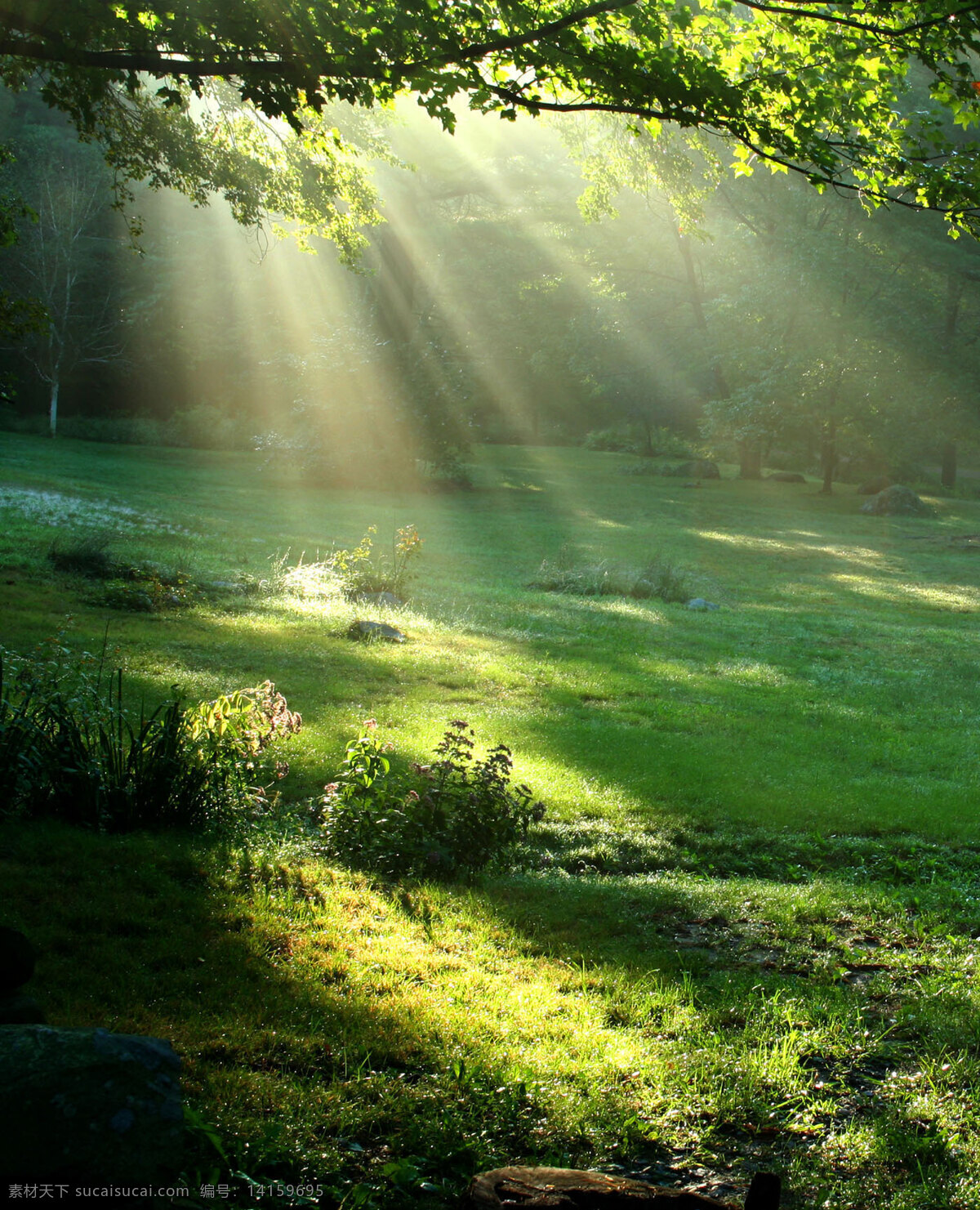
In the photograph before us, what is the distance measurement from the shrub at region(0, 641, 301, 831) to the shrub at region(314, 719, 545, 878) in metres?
0.63

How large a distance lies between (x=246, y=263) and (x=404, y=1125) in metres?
41.4

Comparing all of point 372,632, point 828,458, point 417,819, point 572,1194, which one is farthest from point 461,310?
point 572,1194

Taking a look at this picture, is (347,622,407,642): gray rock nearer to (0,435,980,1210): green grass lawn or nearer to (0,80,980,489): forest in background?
(0,435,980,1210): green grass lawn

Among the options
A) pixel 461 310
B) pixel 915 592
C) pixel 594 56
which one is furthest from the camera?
pixel 461 310

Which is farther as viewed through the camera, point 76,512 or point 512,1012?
point 76,512

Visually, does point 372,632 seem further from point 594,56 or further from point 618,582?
point 618,582

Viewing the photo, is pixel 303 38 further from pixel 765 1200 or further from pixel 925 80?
pixel 925 80

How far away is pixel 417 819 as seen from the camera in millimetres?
5797

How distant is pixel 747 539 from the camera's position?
27.7m

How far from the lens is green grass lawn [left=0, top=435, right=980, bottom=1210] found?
3.09 metres

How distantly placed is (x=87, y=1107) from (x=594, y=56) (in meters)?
5.78

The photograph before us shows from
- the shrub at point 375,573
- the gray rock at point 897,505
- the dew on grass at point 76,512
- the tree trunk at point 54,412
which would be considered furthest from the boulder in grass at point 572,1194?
the tree trunk at point 54,412

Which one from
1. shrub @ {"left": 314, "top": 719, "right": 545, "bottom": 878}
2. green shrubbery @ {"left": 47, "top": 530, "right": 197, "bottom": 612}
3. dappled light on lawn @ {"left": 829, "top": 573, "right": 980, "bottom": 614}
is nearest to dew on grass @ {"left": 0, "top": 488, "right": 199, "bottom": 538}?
green shrubbery @ {"left": 47, "top": 530, "right": 197, "bottom": 612}

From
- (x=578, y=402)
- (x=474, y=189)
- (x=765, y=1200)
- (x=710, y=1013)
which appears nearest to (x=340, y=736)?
(x=710, y=1013)
